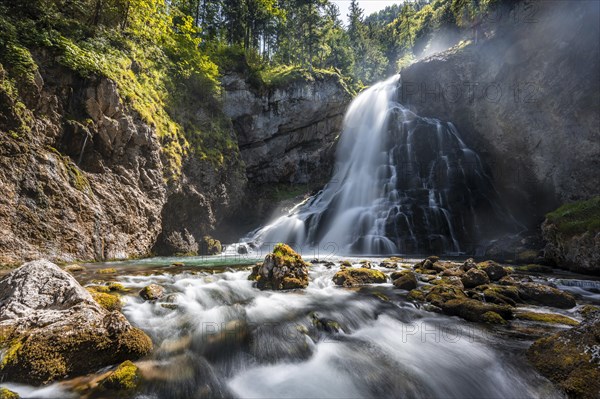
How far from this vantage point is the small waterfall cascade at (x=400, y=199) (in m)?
21.2

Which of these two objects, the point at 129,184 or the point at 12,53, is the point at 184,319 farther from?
the point at 12,53

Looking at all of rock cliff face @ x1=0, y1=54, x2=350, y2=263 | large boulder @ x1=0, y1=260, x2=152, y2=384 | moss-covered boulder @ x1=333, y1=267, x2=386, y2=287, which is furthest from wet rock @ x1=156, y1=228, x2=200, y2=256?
large boulder @ x1=0, y1=260, x2=152, y2=384

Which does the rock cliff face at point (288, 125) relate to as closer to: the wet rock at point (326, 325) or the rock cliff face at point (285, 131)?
the rock cliff face at point (285, 131)

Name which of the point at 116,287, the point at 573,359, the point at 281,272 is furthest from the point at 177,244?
the point at 573,359

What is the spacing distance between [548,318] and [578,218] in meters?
9.53

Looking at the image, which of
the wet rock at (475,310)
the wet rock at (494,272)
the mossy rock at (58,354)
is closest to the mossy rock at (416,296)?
the wet rock at (475,310)

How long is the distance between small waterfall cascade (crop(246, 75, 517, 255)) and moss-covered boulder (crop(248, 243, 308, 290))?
12.6 meters

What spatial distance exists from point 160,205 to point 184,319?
12686 mm

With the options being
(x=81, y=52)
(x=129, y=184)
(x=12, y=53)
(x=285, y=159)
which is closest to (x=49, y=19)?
(x=81, y=52)

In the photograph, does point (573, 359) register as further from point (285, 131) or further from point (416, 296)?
point (285, 131)

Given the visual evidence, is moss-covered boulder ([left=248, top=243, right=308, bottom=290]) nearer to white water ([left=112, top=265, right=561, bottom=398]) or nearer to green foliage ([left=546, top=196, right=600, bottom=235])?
white water ([left=112, top=265, right=561, bottom=398])

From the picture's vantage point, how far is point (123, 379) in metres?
3.60

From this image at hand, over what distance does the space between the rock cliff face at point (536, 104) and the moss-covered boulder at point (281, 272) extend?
2194 cm

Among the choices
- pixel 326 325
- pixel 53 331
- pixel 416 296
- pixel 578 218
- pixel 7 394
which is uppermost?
pixel 578 218
